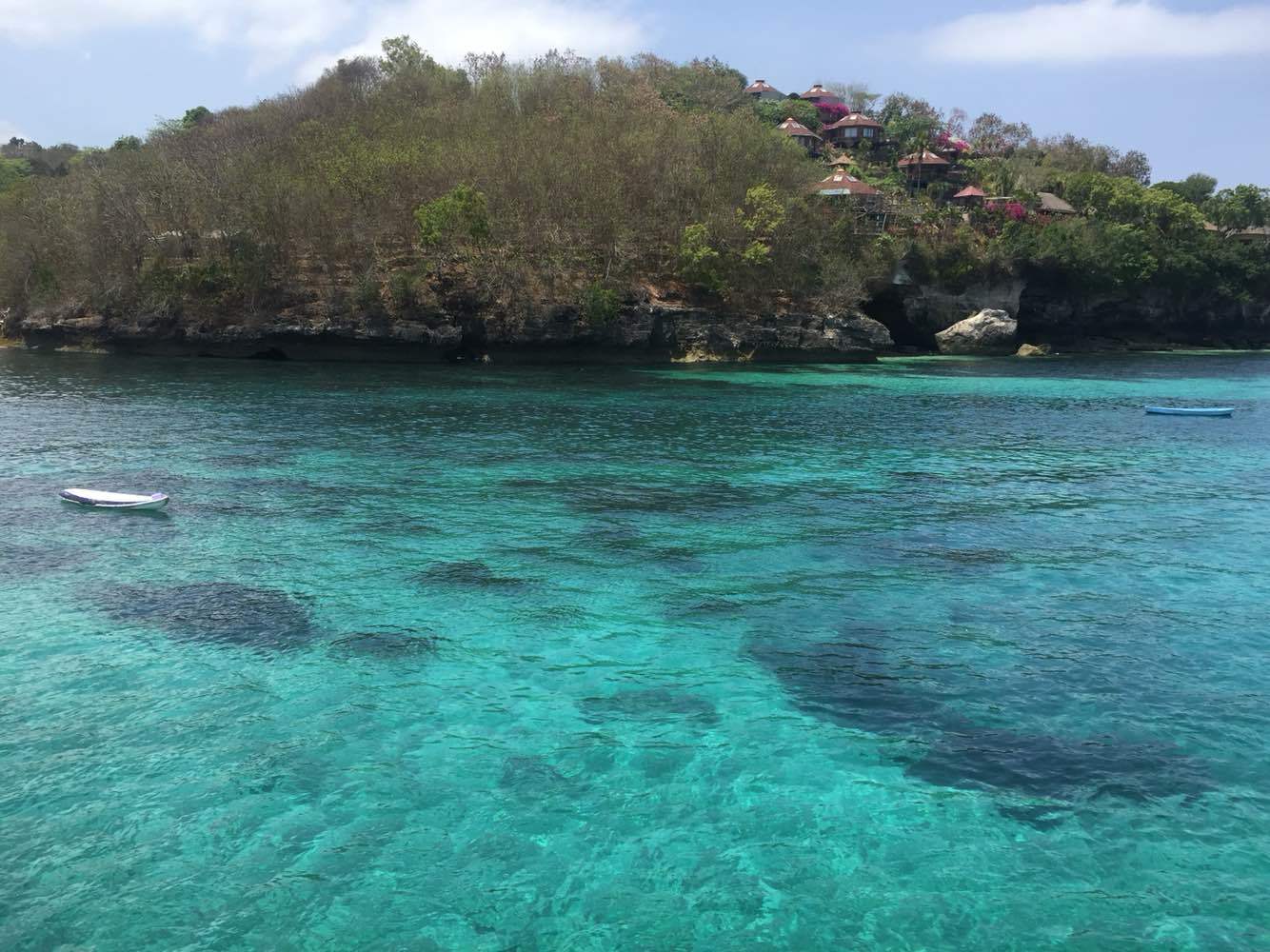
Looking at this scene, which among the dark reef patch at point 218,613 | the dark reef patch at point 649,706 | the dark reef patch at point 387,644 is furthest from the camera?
the dark reef patch at point 218,613

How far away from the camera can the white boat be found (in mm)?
19891

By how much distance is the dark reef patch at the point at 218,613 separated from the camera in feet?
42.9

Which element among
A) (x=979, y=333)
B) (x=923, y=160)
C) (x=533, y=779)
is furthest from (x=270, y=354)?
(x=923, y=160)

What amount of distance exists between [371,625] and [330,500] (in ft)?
29.0

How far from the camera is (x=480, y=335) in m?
59.1

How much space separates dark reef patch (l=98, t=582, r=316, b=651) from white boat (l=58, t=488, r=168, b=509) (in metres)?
5.58

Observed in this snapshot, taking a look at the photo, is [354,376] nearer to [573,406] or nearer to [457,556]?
[573,406]

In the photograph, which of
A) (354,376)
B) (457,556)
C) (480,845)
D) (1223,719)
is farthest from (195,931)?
(354,376)

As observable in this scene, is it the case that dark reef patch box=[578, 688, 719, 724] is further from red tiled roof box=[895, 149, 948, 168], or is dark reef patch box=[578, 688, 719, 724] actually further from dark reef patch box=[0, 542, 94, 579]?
red tiled roof box=[895, 149, 948, 168]

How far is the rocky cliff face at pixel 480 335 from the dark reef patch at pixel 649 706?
158ft

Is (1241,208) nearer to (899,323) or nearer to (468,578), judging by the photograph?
(899,323)

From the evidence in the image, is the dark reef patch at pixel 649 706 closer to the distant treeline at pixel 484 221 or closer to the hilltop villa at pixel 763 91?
the distant treeline at pixel 484 221

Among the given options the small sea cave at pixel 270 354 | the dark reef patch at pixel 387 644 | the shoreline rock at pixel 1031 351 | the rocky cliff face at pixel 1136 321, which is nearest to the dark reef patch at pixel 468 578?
the dark reef patch at pixel 387 644

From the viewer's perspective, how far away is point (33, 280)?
209 ft
